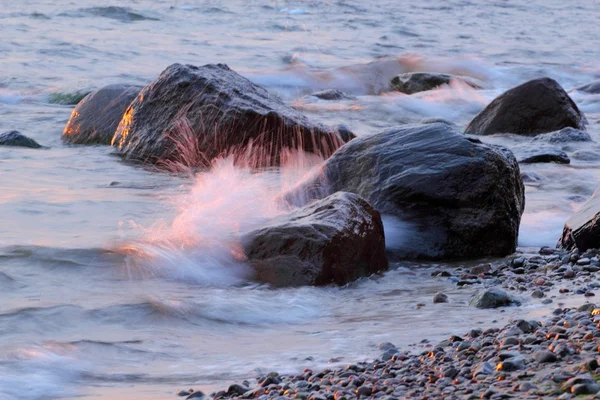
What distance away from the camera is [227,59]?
50.6 feet

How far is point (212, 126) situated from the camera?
7230 mm

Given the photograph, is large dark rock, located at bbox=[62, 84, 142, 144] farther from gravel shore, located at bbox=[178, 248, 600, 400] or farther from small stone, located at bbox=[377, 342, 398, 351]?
gravel shore, located at bbox=[178, 248, 600, 400]

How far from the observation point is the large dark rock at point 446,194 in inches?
207

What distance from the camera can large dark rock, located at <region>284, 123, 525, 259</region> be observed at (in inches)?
207

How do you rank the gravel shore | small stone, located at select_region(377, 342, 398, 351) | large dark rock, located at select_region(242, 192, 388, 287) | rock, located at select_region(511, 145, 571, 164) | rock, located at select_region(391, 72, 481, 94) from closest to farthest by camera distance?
Answer: the gravel shore < small stone, located at select_region(377, 342, 398, 351) < large dark rock, located at select_region(242, 192, 388, 287) < rock, located at select_region(511, 145, 571, 164) < rock, located at select_region(391, 72, 481, 94)

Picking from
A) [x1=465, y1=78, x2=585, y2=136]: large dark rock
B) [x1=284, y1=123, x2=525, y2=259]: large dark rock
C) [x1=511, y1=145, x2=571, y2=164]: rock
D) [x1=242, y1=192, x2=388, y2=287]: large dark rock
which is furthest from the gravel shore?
[x1=465, y1=78, x2=585, y2=136]: large dark rock

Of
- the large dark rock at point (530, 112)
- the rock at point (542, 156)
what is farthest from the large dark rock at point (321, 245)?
the large dark rock at point (530, 112)

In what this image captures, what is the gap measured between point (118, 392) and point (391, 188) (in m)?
2.49

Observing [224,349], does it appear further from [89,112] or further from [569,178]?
[89,112]

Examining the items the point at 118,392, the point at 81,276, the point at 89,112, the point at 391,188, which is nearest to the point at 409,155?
the point at 391,188

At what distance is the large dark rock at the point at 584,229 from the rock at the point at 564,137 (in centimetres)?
356

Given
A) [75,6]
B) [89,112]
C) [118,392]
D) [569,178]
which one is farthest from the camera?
[75,6]

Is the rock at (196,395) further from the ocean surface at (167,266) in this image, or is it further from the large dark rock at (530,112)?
the large dark rock at (530,112)

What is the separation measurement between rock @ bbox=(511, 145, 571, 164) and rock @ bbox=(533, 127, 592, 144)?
740 mm
